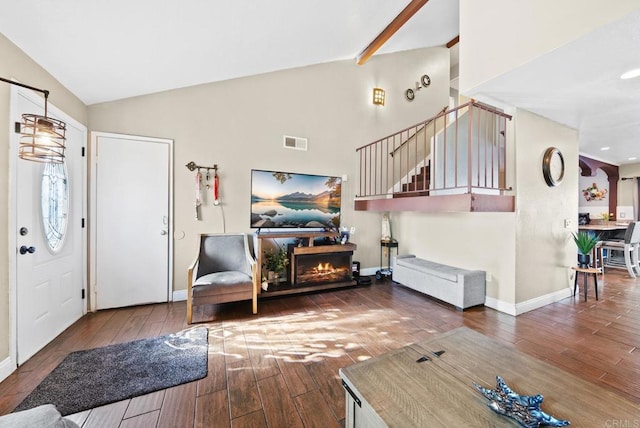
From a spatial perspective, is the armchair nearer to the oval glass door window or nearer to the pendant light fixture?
the oval glass door window

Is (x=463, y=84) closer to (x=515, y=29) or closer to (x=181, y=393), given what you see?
(x=515, y=29)

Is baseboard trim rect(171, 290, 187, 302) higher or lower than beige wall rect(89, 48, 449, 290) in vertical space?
lower

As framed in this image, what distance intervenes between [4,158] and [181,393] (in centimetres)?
221

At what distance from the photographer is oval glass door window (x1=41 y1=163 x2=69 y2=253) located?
7.92 feet

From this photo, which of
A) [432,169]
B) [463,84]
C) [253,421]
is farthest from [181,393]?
[432,169]

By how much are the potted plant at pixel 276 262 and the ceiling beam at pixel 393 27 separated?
383 cm

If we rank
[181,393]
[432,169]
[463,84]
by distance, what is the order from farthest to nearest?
[432,169] < [463,84] < [181,393]

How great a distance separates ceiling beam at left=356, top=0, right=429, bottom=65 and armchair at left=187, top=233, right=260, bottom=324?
12.6 ft

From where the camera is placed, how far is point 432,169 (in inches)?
169

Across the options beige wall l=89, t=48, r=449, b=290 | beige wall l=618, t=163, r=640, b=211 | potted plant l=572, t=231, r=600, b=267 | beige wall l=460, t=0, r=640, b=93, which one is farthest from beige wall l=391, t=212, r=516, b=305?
beige wall l=618, t=163, r=640, b=211

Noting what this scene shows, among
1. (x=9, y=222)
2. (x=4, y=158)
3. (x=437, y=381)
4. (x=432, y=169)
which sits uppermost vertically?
(x=432, y=169)

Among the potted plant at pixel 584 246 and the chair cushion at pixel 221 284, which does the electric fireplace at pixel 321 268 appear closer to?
the chair cushion at pixel 221 284

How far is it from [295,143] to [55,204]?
3.04 meters

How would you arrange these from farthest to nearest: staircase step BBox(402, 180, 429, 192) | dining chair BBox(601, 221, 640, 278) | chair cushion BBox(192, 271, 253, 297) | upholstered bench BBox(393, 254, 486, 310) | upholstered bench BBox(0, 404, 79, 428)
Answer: dining chair BBox(601, 221, 640, 278) → staircase step BBox(402, 180, 429, 192) → upholstered bench BBox(393, 254, 486, 310) → chair cushion BBox(192, 271, 253, 297) → upholstered bench BBox(0, 404, 79, 428)
